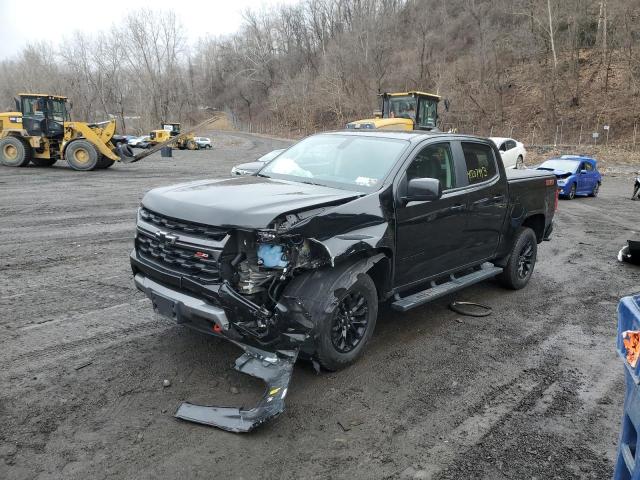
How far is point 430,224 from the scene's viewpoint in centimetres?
491

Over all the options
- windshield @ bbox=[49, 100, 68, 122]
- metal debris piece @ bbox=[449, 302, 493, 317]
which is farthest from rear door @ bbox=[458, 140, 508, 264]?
windshield @ bbox=[49, 100, 68, 122]

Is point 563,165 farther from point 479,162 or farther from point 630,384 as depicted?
point 630,384

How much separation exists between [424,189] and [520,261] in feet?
9.86

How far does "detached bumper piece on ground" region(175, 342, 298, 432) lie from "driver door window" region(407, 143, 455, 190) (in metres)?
2.12

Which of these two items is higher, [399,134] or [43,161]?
[399,134]

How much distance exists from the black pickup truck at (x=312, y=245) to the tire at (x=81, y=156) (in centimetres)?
1689

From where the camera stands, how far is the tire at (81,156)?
19.9 metres

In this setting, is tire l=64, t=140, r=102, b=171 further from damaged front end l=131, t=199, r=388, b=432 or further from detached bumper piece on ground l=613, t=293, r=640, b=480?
detached bumper piece on ground l=613, t=293, r=640, b=480

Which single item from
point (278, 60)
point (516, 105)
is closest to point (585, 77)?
point (516, 105)

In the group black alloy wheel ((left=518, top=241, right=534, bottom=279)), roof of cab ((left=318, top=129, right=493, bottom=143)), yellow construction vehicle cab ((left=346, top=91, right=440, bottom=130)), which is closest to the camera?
roof of cab ((left=318, top=129, right=493, bottom=143))

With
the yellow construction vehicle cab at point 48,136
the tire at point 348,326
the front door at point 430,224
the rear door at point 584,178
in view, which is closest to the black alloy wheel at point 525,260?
the front door at point 430,224

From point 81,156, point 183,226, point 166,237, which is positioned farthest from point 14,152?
point 183,226

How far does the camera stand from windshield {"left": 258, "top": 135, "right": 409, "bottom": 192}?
4.67 m

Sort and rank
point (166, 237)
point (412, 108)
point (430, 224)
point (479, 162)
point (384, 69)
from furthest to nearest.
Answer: point (384, 69)
point (412, 108)
point (479, 162)
point (430, 224)
point (166, 237)
